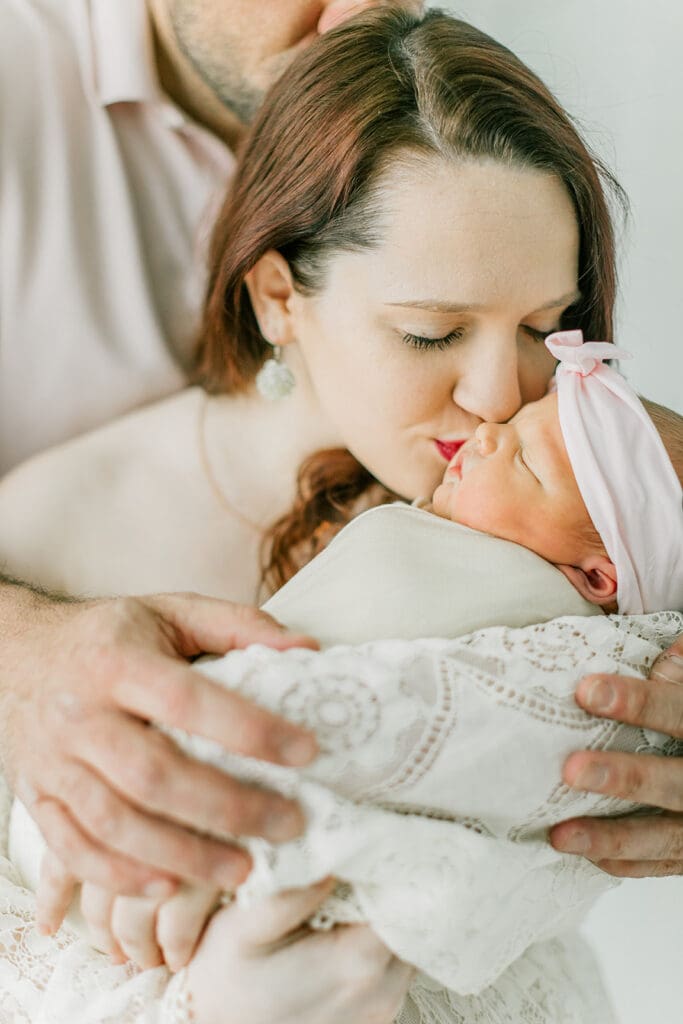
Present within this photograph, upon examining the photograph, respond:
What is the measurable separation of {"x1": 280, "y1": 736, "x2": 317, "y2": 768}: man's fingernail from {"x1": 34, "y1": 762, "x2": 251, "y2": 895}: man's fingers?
0.06 meters

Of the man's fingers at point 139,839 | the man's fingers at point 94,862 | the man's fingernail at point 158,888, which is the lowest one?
the man's fingernail at point 158,888

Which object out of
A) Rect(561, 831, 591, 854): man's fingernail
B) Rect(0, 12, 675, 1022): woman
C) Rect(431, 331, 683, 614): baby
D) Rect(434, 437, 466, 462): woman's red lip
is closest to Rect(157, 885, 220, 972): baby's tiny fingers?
Rect(0, 12, 675, 1022): woman

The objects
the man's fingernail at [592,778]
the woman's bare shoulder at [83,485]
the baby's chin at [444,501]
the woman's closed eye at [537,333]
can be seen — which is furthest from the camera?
the woman's bare shoulder at [83,485]

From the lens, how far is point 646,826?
1.13m

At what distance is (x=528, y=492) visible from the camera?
1.16 m

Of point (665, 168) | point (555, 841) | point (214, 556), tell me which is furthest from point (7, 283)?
point (555, 841)

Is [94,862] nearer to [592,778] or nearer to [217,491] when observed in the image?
[592,778]

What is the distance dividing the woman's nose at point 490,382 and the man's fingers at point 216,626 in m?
0.44

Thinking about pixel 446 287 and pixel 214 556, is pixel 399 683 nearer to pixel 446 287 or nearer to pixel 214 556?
pixel 446 287

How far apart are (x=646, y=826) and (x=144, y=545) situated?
0.83 meters

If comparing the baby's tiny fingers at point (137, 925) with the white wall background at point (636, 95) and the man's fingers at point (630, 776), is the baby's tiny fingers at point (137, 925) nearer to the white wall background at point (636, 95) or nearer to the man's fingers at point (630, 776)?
the man's fingers at point (630, 776)

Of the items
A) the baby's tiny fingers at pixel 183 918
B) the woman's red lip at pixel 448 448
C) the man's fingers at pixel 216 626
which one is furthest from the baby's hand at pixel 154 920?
the woman's red lip at pixel 448 448

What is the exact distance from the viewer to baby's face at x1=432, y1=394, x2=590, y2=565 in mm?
1151

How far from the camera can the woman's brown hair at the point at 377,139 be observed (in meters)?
1.31
